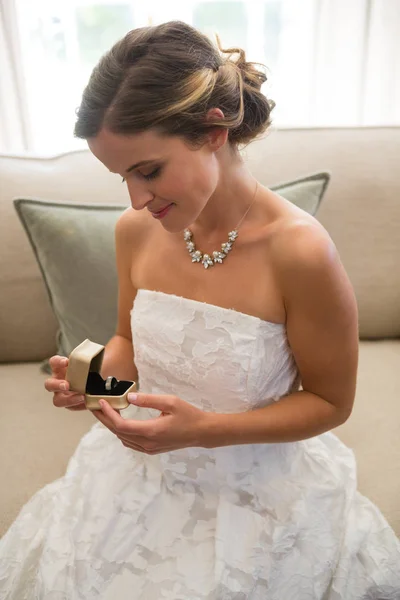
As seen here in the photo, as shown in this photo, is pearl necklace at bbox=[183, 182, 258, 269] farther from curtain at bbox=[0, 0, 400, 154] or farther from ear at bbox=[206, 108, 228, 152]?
curtain at bbox=[0, 0, 400, 154]

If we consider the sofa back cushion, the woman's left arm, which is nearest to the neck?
the woman's left arm

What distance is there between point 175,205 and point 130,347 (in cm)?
43

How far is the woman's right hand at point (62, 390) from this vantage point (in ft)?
2.94

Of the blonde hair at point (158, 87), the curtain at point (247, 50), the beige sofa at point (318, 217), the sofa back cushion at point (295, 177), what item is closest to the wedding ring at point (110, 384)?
the blonde hair at point (158, 87)

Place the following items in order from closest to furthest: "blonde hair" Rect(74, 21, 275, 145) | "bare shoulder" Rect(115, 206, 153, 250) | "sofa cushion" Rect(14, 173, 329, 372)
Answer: "blonde hair" Rect(74, 21, 275, 145) → "bare shoulder" Rect(115, 206, 153, 250) → "sofa cushion" Rect(14, 173, 329, 372)

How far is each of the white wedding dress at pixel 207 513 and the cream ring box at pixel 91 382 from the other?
5.5 inches

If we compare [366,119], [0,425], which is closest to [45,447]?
[0,425]

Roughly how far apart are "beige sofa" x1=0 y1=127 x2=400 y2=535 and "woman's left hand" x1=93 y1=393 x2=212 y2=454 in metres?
0.50

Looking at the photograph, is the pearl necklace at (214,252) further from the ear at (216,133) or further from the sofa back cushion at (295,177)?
the sofa back cushion at (295,177)

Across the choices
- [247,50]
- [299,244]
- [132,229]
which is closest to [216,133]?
[299,244]

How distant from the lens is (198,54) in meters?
0.80

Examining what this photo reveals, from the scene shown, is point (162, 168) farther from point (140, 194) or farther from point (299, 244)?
point (299, 244)

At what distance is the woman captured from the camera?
798mm

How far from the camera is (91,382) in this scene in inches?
34.2
